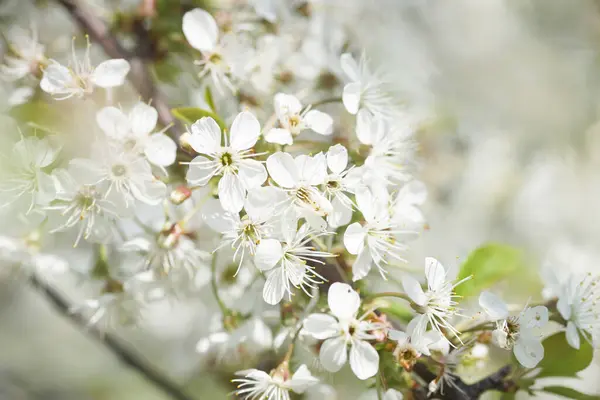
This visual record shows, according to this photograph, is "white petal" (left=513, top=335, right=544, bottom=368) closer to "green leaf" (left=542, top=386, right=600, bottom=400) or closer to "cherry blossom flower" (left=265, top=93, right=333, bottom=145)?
"green leaf" (left=542, top=386, right=600, bottom=400)

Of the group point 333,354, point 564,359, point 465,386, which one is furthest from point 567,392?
point 333,354

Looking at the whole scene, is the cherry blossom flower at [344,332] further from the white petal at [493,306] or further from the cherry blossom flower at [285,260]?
the white petal at [493,306]

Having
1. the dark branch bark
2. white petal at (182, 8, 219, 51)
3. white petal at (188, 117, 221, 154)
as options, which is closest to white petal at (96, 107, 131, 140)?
white petal at (188, 117, 221, 154)

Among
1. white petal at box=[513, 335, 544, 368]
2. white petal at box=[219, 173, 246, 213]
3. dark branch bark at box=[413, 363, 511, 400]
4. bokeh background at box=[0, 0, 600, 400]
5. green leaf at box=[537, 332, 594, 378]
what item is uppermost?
white petal at box=[219, 173, 246, 213]

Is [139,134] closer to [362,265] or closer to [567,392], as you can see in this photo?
[362,265]

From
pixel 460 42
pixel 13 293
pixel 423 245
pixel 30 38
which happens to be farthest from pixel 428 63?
pixel 13 293

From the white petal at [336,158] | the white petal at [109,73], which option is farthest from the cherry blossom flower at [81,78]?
the white petal at [336,158]

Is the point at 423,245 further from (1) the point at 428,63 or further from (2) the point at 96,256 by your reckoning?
(2) the point at 96,256
